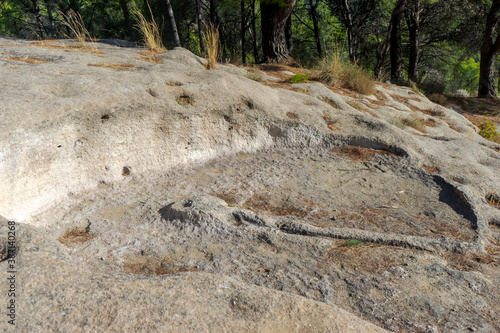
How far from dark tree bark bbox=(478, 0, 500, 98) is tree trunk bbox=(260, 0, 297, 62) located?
6.73 m

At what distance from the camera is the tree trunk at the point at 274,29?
786cm

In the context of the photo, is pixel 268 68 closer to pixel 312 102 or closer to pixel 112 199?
pixel 312 102

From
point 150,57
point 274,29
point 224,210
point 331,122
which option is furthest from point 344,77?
point 224,210

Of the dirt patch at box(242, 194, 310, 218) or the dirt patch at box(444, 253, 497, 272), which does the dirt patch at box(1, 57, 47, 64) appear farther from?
the dirt patch at box(444, 253, 497, 272)

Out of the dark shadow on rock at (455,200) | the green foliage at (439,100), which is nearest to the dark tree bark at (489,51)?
the green foliage at (439,100)

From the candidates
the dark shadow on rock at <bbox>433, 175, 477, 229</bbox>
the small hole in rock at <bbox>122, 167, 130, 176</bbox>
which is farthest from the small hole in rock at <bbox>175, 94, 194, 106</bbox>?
the dark shadow on rock at <bbox>433, 175, 477, 229</bbox>

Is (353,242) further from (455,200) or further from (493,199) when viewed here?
(493,199)

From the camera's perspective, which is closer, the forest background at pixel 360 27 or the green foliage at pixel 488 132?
the green foliage at pixel 488 132

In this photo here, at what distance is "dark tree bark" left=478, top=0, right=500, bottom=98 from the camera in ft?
33.4

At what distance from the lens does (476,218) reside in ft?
8.74

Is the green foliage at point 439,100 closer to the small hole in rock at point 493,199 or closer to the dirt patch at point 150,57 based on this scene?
the small hole in rock at point 493,199

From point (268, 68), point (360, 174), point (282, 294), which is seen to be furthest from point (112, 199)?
point (268, 68)

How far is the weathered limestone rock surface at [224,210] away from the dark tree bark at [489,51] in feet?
27.6

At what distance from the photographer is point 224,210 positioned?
2457 millimetres
